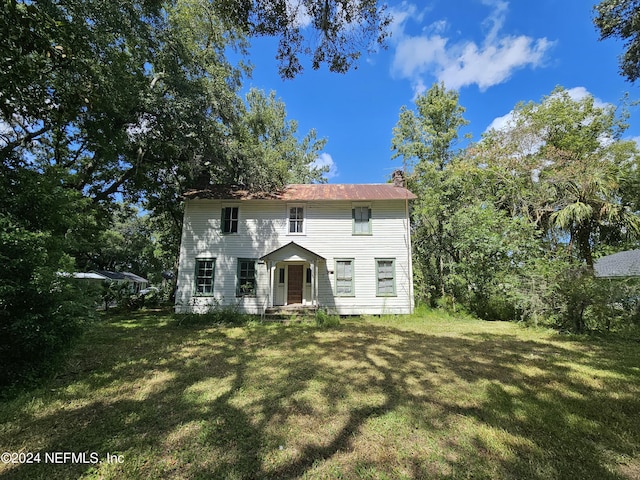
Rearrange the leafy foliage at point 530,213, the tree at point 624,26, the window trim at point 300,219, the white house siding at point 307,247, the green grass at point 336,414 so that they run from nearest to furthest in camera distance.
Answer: the green grass at point 336,414
the tree at point 624,26
the leafy foliage at point 530,213
the white house siding at point 307,247
the window trim at point 300,219

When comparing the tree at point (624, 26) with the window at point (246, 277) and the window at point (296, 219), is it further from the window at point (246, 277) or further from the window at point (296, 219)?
the window at point (246, 277)

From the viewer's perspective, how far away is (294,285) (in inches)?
512

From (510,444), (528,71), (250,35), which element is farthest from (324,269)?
(528,71)

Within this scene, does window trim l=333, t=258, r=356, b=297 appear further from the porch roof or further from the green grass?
the green grass

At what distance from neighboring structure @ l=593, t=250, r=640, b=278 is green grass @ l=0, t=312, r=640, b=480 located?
30.5ft

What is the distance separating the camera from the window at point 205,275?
12.7 m

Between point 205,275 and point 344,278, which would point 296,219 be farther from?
point 205,275

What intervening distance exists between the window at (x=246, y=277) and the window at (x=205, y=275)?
123cm

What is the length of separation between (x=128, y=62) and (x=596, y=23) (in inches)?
513

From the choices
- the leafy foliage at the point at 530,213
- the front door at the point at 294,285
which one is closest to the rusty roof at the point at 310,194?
the leafy foliage at the point at 530,213

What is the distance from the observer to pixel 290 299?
507 inches

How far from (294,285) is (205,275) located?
402 centimetres

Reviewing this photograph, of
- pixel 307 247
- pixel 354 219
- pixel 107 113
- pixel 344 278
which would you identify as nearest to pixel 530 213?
pixel 354 219

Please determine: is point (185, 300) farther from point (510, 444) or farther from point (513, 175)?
point (513, 175)
